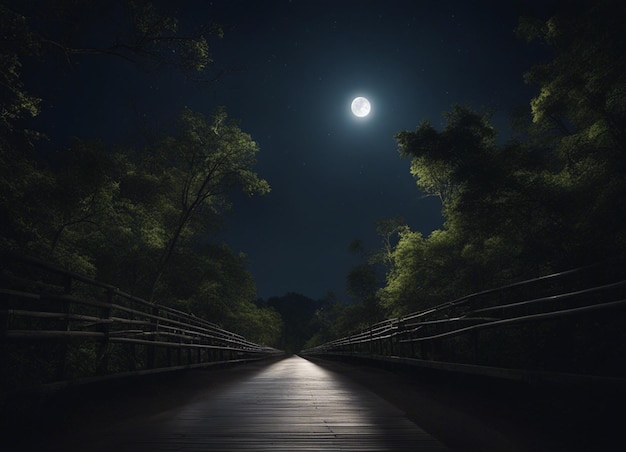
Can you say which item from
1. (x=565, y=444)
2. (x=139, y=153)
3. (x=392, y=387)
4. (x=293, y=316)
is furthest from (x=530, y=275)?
(x=293, y=316)

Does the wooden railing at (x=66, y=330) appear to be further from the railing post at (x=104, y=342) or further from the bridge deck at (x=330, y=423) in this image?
the bridge deck at (x=330, y=423)

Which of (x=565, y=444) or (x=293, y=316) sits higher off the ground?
(x=293, y=316)

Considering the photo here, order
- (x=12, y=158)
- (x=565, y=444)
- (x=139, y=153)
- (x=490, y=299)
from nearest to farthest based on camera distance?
1. (x=565, y=444)
2. (x=12, y=158)
3. (x=490, y=299)
4. (x=139, y=153)

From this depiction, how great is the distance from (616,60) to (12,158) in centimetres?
1629

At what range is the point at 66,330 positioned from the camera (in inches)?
189

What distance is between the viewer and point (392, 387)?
24.1ft

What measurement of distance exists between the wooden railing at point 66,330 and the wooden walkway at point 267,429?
1.13 metres

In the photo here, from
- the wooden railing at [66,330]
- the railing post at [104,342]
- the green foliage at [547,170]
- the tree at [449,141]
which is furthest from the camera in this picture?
the tree at [449,141]

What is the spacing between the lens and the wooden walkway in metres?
3.25

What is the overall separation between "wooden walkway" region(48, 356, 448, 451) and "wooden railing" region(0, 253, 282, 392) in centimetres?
113

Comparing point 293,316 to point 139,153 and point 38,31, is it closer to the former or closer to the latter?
point 139,153

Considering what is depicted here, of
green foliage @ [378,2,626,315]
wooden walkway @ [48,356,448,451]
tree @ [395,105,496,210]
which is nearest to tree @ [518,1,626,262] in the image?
green foliage @ [378,2,626,315]

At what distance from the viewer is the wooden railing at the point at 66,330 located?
4.04 meters

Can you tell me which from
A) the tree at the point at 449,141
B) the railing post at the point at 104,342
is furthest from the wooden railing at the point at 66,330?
the tree at the point at 449,141
